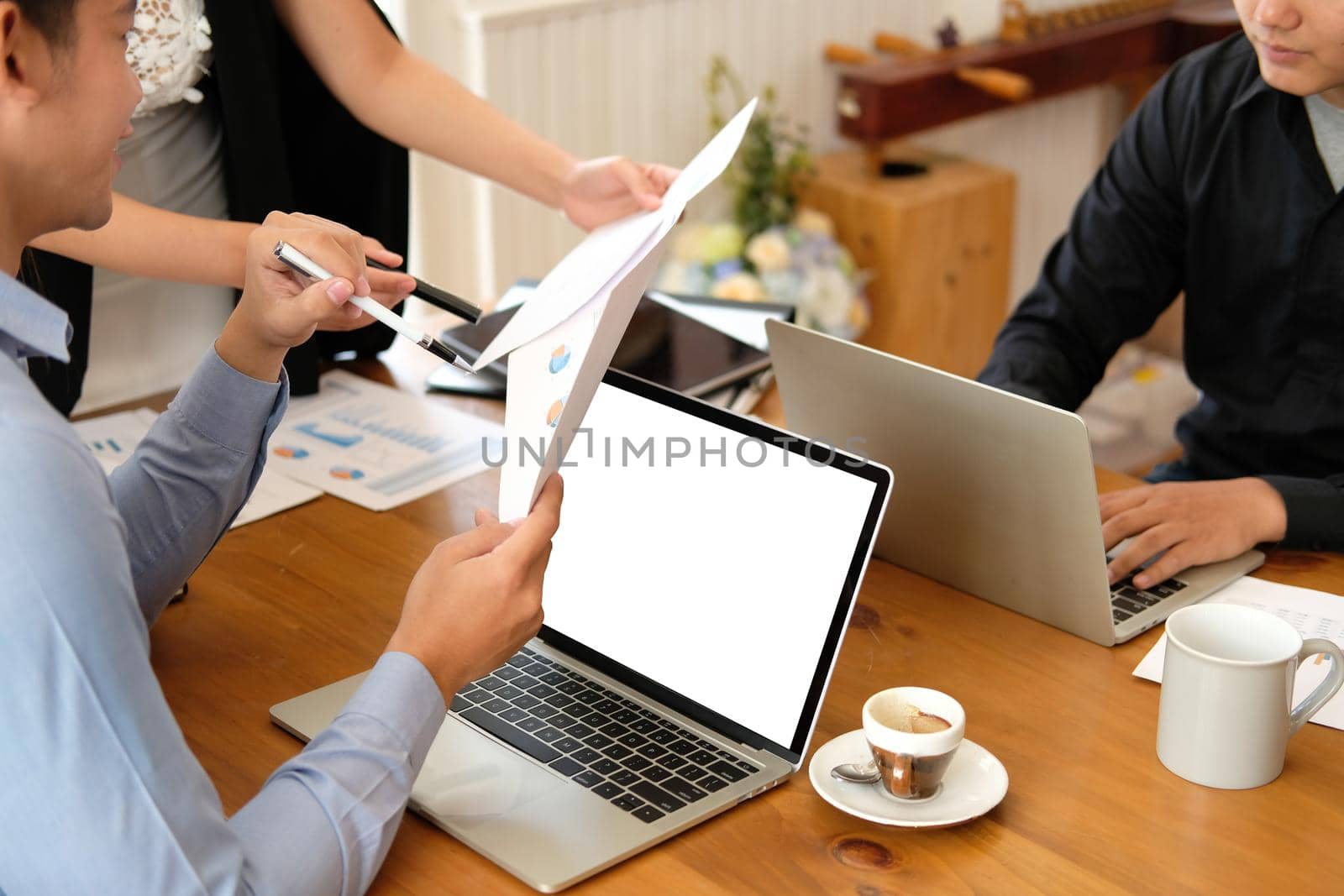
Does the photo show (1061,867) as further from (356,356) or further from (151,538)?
(356,356)

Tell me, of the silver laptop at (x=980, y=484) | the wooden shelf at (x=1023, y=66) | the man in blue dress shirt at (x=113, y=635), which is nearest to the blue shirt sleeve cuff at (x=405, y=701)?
the man in blue dress shirt at (x=113, y=635)

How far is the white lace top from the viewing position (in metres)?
1.44

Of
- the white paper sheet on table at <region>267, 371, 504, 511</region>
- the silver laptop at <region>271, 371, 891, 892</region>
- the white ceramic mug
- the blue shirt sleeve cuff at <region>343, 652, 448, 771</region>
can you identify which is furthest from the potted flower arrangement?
the blue shirt sleeve cuff at <region>343, 652, 448, 771</region>

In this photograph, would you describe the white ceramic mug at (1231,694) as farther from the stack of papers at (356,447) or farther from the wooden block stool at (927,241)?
the wooden block stool at (927,241)

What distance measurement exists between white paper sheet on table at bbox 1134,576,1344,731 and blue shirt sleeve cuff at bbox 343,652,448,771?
0.56 meters

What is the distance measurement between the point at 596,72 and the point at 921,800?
237 centimetres

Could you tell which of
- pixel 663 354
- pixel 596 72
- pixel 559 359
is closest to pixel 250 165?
pixel 663 354

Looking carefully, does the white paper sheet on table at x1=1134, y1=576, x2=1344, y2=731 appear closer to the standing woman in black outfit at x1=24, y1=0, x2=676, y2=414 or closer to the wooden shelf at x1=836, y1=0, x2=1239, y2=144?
the standing woman in black outfit at x1=24, y1=0, x2=676, y2=414

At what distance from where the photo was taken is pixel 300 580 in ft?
4.21

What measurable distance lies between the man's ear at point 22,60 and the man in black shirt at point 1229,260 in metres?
1.02

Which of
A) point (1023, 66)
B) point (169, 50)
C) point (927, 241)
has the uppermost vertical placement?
point (169, 50)

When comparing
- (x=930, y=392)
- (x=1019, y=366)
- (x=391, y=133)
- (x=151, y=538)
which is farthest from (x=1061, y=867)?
(x=391, y=133)

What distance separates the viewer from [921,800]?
3.08ft

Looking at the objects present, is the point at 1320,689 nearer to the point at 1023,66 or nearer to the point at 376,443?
the point at 376,443
